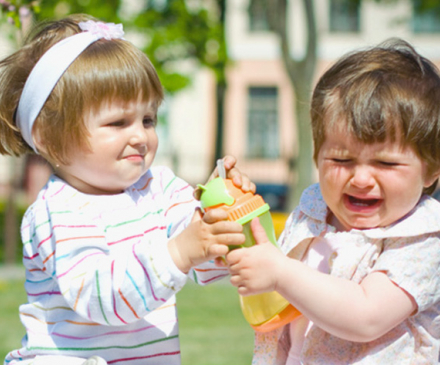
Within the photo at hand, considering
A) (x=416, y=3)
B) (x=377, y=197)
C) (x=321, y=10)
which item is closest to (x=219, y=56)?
(x=416, y=3)

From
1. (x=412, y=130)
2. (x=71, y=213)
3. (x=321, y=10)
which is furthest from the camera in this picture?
(x=321, y=10)

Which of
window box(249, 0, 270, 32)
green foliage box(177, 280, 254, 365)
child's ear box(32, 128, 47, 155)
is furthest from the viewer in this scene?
window box(249, 0, 270, 32)

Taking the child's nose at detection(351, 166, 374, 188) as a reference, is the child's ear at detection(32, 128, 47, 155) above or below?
above

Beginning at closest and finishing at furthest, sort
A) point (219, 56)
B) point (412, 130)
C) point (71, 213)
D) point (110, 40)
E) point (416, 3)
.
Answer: point (412, 130) → point (71, 213) → point (110, 40) → point (219, 56) → point (416, 3)

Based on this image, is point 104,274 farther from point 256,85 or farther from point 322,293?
point 256,85

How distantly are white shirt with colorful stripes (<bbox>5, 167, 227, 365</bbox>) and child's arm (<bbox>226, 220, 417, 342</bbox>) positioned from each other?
0.23 m

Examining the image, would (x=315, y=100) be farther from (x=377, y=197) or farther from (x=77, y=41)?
(x=77, y=41)

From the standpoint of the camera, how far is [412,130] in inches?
85.2

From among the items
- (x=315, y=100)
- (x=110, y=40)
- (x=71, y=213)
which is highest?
(x=110, y=40)

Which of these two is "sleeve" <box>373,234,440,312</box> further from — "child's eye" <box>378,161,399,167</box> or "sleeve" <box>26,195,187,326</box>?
"sleeve" <box>26,195,187,326</box>

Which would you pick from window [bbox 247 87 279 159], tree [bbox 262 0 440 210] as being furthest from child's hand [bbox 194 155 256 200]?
window [bbox 247 87 279 159]

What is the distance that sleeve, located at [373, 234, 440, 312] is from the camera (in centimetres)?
212

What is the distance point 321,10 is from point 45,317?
22157mm

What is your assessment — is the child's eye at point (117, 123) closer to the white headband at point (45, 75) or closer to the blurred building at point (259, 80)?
the white headband at point (45, 75)
